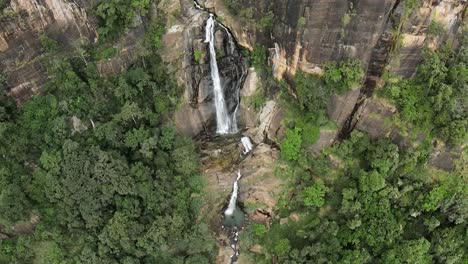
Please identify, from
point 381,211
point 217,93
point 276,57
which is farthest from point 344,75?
point 217,93

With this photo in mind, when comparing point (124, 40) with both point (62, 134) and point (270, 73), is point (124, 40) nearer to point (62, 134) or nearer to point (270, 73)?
point (62, 134)

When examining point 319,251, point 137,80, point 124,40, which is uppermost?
point 124,40

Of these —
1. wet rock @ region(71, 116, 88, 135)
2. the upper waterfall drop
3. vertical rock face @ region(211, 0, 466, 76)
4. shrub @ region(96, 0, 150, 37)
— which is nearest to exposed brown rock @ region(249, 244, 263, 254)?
the upper waterfall drop

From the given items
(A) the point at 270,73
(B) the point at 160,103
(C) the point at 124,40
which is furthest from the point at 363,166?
(C) the point at 124,40

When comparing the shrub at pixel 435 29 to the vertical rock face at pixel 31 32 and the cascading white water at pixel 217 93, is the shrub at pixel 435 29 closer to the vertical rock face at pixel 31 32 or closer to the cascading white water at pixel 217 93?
the cascading white water at pixel 217 93

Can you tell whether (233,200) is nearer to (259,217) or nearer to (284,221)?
(259,217)

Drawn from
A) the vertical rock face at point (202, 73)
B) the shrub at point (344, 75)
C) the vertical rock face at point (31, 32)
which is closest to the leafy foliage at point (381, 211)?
the shrub at point (344, 75)

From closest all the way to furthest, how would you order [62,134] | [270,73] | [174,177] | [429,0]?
[429,0] → [62,134] → [174,177] → [270,73]
